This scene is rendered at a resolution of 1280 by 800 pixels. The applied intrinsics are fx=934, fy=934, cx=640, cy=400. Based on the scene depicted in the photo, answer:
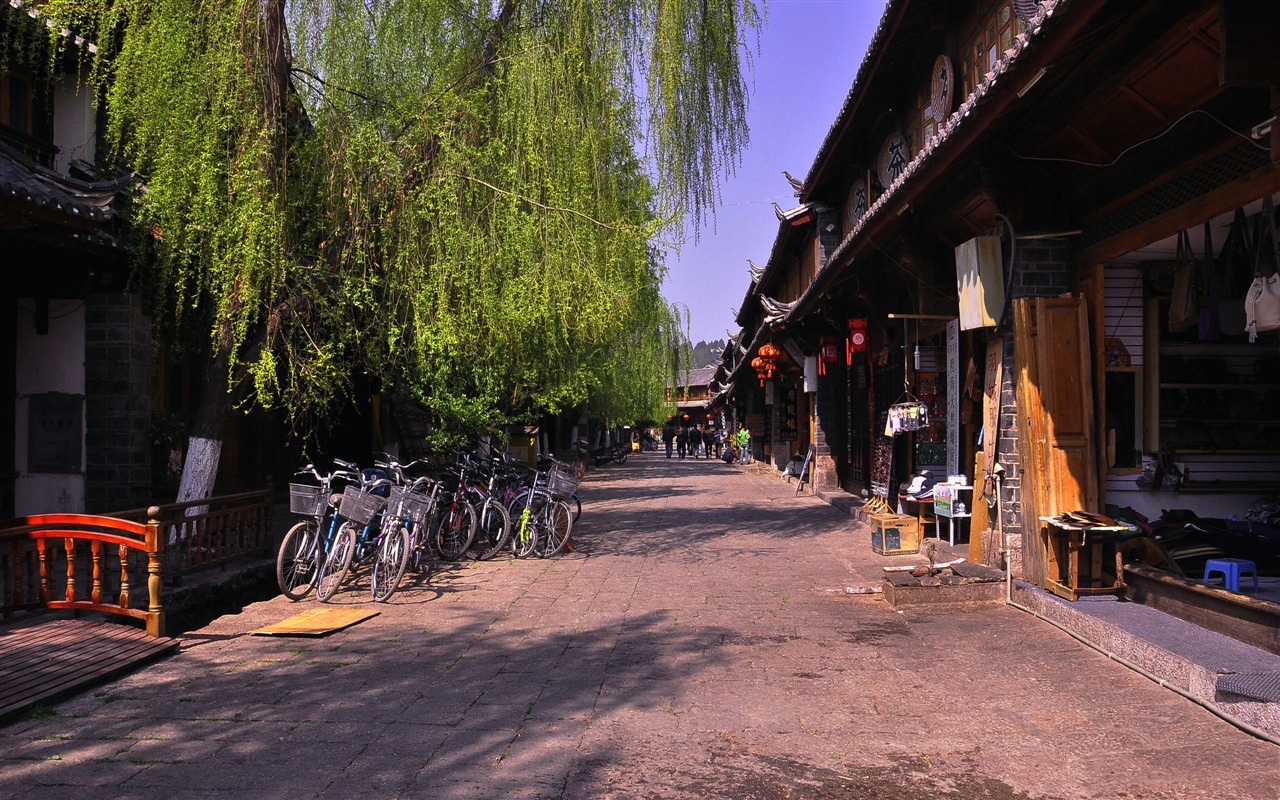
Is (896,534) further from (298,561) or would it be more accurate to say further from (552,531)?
(298,561)

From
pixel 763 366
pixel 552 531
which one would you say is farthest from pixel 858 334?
pixel 763 366

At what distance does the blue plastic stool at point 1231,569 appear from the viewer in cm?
580

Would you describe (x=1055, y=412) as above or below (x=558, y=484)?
above

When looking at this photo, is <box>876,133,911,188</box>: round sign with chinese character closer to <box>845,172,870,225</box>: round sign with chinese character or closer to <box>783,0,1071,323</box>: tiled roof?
<box>845,172,870,225</box>: round sign with chinese character

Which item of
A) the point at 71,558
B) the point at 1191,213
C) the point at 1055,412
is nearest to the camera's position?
the point at 1191,213

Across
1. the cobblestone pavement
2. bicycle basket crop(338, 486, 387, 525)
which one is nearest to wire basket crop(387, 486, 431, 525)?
bicycle basket crop(338, 486, 387, 525)

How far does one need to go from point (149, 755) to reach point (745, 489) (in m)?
18.2

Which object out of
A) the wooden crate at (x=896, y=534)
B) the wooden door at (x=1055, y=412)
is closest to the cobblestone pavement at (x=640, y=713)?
the wooden door at (x=1055, y=412)

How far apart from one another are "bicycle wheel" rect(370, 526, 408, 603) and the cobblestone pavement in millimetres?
212

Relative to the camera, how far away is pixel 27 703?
480 centimetres

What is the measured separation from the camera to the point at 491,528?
10.6 meters

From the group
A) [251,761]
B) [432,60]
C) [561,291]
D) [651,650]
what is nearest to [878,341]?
[561,291]

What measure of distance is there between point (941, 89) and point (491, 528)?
7.40m

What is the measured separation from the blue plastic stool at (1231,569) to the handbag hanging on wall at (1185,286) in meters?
1.77
